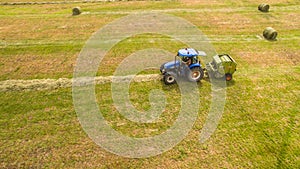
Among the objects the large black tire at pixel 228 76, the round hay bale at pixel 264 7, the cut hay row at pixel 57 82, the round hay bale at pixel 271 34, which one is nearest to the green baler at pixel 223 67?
the large black tire at pixel 228 76

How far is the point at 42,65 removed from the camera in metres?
15.3

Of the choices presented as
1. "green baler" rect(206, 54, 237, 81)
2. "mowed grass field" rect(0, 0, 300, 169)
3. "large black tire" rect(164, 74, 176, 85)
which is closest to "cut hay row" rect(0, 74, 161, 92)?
"mowed grass field" rect(0, 0, 300, 169)

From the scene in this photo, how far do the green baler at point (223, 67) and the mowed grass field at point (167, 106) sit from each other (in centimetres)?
72

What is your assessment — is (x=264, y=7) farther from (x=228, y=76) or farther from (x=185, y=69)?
(x=185, y=69)

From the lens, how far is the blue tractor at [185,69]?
41.1ft

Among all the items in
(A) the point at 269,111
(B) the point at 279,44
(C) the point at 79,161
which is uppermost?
(B) the point at 279,44

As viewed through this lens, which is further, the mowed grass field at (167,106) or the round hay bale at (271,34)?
the round hay bale at (271,34)

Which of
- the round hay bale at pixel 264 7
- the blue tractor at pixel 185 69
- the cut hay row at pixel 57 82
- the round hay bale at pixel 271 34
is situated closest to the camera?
the blue tractor at pixel 185 69

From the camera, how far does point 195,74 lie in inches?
503

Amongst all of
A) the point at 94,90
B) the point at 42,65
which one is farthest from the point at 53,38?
the point at 94,90

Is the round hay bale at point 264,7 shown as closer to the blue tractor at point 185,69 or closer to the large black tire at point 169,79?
the blue tractor at point 185,69

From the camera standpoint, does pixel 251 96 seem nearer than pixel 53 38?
Yes

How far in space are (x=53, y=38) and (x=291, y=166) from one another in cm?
1865

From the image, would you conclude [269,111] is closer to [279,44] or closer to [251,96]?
[251,96]
